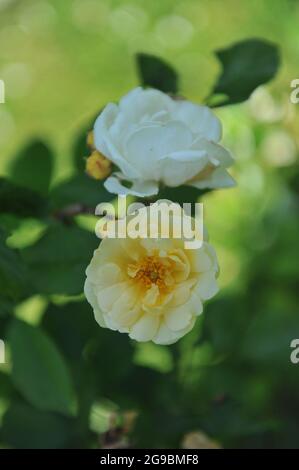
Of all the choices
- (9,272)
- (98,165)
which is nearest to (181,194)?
(98,165)

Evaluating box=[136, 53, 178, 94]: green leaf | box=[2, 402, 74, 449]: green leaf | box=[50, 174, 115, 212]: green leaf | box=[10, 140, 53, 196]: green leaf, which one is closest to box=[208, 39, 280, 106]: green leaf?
box=[136, 53, 178, 94]: green leaf

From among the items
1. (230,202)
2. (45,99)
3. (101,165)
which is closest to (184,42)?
(45,99)

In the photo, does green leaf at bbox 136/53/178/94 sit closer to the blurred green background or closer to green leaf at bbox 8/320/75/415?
the blurred green background

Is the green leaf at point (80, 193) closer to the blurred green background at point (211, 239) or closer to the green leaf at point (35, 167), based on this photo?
the blurred green background at point (211, 239)

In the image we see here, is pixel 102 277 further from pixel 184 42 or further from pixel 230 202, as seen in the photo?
pixel 184 42

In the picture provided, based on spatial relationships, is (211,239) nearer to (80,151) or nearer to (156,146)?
(80,151)

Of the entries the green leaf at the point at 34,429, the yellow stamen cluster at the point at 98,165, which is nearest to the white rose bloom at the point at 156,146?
the yellow stamen cluster at the point at 98,165
